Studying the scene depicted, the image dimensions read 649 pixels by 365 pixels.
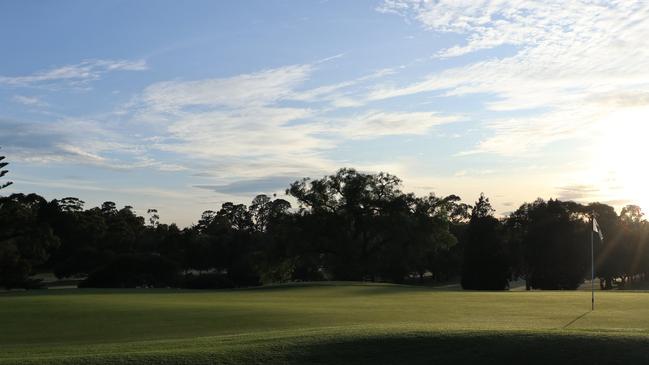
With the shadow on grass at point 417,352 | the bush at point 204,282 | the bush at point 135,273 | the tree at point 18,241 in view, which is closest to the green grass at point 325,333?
the shadow on grass at point 417,352

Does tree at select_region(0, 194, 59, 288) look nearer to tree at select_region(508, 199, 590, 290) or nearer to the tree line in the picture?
the tree line

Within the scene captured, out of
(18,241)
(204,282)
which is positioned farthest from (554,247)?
(18,241)

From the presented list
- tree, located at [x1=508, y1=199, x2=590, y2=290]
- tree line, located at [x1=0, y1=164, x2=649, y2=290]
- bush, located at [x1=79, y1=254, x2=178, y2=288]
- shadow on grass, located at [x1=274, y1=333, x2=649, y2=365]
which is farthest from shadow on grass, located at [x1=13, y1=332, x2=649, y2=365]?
tree, located at [x1=508, y1=199, x2=590, y2=290]

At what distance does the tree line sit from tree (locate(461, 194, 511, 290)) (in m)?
0.10

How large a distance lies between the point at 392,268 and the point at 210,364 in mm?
57078

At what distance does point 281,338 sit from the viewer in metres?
12.3

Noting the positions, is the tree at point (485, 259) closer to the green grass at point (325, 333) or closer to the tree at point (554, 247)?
the tree at point (554, 247)

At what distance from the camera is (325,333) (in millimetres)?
12852

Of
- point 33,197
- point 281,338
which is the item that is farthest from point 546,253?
point 281,338

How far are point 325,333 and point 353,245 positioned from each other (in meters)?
52.6

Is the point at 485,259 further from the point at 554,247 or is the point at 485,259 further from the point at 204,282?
the point at 204,282

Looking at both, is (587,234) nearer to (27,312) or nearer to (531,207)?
(531,207)

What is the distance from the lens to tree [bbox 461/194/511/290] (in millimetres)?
66375

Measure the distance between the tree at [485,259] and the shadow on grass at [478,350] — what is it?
5583 cm
